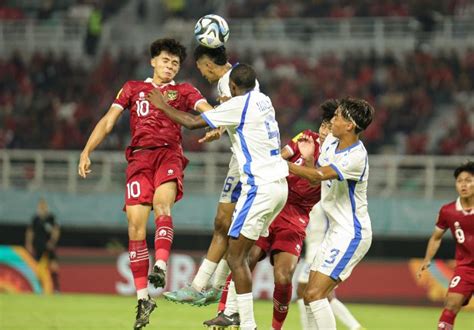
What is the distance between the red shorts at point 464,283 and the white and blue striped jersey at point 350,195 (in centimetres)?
218

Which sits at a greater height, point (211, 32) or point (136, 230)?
point (211, 32)

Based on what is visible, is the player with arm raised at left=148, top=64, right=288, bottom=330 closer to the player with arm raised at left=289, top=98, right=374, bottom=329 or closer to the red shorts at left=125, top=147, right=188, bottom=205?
the player with arm raised at left=289, top=98, right=374, bottom=329

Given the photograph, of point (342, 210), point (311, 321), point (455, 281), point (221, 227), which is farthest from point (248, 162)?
point (455, 281)

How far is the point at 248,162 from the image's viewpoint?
379 inches

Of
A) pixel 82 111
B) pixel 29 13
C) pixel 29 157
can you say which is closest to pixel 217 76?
pixel 29 157

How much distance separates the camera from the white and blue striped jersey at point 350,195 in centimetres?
947

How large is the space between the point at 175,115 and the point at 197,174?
1381 centimetres

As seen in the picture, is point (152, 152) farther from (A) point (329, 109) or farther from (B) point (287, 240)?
(A) point (329, 109)

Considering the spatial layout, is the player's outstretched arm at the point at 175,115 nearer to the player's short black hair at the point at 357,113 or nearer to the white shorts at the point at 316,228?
the player's short black hair at the point at 357,113

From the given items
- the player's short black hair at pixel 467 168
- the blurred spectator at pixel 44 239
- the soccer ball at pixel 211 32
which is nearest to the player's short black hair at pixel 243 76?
the soccer ball at pixel 211 32

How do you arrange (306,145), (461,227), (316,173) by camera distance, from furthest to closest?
1. (461,227)
2. (306,145)
3. (316,173)

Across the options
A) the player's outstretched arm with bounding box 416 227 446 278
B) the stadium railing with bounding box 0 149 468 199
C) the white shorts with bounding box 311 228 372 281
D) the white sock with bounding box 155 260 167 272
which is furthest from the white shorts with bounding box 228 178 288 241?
the stadium railing with bounding box 0 149 468 199

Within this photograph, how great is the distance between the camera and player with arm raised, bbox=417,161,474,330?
11.4 metres

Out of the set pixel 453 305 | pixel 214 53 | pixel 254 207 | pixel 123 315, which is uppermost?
pixel 214 53
